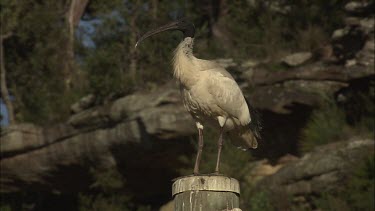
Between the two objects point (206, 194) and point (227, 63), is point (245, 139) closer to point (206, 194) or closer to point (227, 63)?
point (206, 194)

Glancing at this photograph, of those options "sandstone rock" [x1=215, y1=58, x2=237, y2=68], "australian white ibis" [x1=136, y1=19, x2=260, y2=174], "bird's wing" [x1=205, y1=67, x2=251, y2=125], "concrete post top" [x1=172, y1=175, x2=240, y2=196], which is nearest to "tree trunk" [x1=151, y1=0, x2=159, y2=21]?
"sandstone rock" [x1=215, y1=58, x2=237, y2=68]

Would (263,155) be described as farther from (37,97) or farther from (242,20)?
(37,97)

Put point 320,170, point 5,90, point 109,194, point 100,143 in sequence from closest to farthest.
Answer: point 320,170 → point 100,143 → point 109,194 → point 5,90

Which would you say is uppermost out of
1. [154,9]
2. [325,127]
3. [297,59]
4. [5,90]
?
[154,9]

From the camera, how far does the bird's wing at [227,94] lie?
801 cm

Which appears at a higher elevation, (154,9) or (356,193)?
(154,9)

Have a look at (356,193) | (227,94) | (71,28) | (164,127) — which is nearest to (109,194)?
(164,127)

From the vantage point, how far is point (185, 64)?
8000 mm

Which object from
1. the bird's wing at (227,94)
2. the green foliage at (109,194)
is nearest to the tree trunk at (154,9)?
the green foliage at (109,194)

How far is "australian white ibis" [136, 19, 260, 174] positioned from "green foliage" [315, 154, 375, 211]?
4.75 metres

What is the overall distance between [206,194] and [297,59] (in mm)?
11181

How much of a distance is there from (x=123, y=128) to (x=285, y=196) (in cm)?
435

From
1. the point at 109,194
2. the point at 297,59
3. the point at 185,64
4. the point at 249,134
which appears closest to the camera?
the point at 185,64

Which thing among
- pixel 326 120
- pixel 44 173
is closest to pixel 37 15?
pixel 44 173
